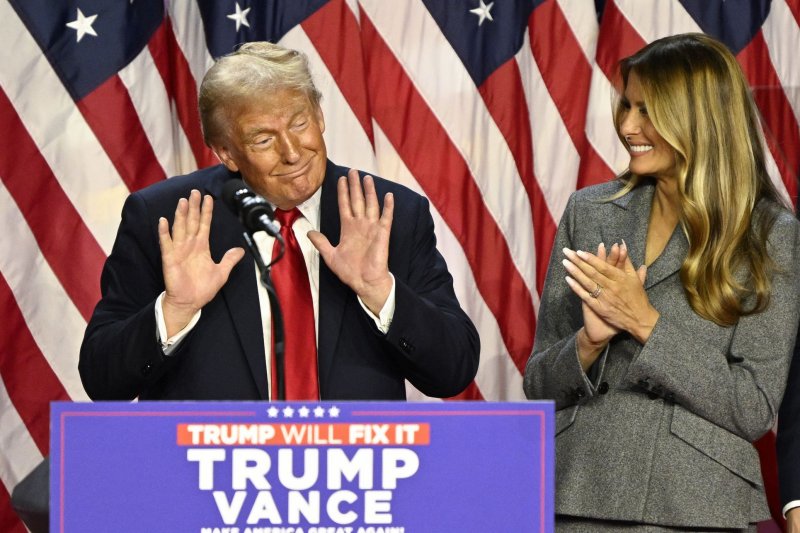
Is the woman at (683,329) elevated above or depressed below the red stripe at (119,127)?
below

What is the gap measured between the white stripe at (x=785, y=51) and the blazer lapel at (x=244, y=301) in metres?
2.13

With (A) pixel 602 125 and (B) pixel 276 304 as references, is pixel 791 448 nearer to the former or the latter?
(B) pixel 276 304

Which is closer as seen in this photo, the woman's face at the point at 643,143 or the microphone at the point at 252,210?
the microphone at the point at 252,210

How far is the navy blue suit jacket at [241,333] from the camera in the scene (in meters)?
2.09

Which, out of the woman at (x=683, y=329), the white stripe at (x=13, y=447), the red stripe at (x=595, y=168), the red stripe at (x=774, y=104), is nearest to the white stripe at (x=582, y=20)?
the red stripe at (x=595, y=168)

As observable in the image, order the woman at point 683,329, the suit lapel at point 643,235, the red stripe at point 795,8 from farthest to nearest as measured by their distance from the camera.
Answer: the red stripe at point 795,8
the suit lapel at point 643,235
the woman at point 683,329

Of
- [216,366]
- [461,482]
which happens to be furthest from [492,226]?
[461,482]

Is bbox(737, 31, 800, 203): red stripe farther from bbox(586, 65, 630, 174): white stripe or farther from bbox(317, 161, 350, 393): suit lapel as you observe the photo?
bbox(317, 161, 350, 393): suit lapel

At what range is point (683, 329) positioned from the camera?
2268mm

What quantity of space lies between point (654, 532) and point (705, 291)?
0.49 metres

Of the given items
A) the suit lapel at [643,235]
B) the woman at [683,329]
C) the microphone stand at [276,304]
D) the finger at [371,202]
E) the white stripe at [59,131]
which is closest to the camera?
the microphone stand at [276,304]

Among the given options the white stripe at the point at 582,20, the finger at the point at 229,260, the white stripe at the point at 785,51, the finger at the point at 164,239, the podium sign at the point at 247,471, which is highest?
the white stripe at the point at 582,20

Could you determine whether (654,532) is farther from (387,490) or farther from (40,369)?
(40,369)

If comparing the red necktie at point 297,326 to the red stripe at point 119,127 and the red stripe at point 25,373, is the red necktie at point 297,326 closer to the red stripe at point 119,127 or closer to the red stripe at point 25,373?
the red stripe at point 119,127
